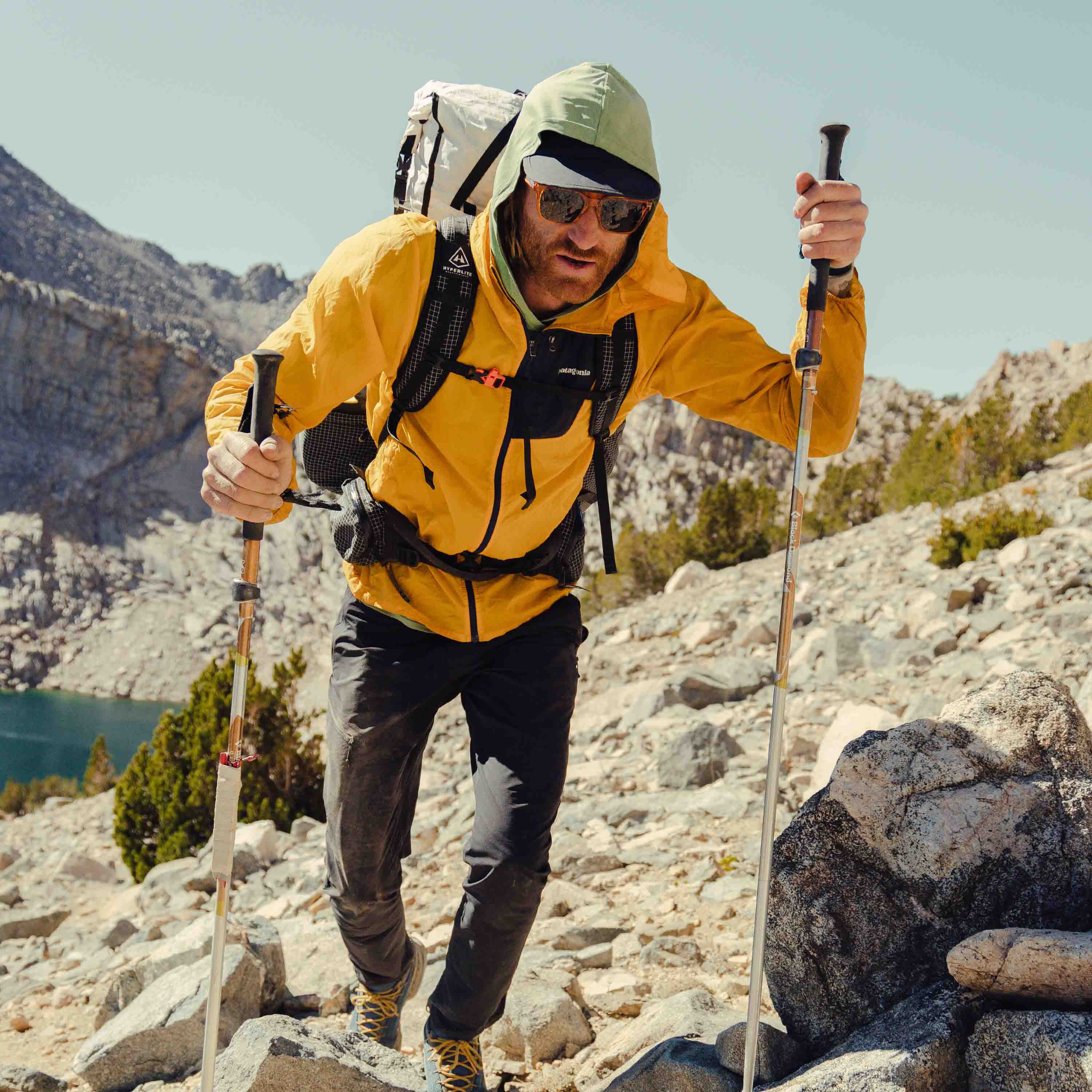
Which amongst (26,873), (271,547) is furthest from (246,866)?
(271,547)

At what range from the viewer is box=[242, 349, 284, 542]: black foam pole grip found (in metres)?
2.71

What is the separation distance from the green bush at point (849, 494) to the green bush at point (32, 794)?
23.5 meters

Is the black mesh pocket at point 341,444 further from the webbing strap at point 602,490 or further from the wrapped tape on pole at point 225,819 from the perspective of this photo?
the wrapped tape on pole at point 225,819

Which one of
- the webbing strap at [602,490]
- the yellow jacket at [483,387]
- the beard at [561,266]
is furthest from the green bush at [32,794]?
the beard at [561,266]

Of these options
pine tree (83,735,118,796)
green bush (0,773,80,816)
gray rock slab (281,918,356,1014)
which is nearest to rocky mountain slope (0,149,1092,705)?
green bush (0,773,80,816)

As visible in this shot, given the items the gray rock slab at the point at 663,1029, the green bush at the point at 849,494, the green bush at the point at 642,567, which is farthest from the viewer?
the green bush at the point at 849,494

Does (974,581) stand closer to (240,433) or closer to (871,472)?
(240,433)

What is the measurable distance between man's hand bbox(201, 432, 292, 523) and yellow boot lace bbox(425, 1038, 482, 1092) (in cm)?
173

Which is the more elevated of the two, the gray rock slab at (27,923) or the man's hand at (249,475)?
the man's hand at (249,475)

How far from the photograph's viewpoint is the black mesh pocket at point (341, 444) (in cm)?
353

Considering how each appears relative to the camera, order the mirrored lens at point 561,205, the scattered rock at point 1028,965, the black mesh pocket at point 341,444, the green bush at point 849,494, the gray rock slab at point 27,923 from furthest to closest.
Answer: the green bush at point 849,494, the gray rock slab at point 27,923, the black mesh pocket at point 341,444, the mirrored lens at point 561,205, the scattered rock at point 1028,965

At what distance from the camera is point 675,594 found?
63.0ft

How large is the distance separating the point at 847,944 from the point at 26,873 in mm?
12445

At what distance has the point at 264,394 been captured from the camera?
273cm
